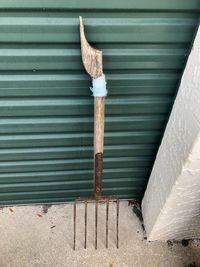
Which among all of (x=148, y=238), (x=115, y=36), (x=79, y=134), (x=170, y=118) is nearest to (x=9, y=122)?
(x=79, y=134)

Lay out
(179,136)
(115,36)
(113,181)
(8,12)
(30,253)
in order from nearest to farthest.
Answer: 1. (8,12)
2. (115,36)
3. (179,136)
4. (30,253)
5. (113,181)

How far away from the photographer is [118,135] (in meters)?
3.18

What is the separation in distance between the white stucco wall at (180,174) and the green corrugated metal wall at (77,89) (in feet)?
0.58

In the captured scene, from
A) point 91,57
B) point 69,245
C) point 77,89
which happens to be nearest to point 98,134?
point 77,89

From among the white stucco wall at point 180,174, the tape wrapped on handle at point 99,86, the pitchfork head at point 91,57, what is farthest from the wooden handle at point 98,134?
the white stucco wall at point 180,174

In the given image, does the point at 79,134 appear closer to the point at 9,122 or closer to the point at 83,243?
the point at 9,122

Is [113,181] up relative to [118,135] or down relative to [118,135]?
down

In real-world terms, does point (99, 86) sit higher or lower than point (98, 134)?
higher

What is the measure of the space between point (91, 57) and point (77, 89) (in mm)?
489

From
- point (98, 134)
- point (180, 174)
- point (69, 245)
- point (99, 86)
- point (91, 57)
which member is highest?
point (91, 57)

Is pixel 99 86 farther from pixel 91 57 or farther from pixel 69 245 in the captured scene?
pixel 69 245

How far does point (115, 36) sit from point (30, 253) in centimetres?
229

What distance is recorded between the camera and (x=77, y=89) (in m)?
2.78

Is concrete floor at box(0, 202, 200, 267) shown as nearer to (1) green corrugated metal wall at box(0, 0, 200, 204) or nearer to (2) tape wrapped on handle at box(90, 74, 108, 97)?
(1) green corrugated metal wall at box(0, 0, 200, 204)
